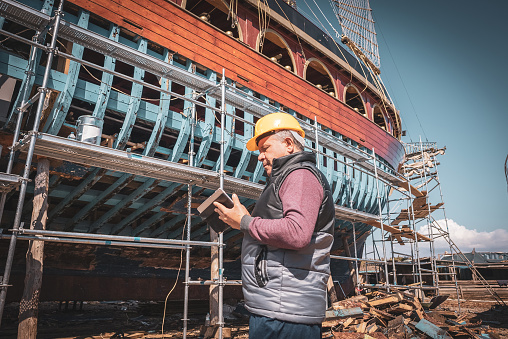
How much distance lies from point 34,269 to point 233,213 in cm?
400

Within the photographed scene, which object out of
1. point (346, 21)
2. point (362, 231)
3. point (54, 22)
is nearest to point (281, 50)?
point (362, 231)

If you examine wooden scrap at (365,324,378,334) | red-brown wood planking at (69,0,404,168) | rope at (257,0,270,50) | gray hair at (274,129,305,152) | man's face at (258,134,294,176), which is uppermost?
rope at (257,0,270,50)

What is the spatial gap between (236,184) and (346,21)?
21990 mm

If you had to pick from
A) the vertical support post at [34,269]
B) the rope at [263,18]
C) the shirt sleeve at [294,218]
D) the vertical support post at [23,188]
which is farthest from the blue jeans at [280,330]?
the rope at [263,18]

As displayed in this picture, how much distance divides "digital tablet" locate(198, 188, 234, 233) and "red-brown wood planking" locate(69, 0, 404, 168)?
5.21m

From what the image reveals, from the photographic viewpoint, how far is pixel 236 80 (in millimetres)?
7711

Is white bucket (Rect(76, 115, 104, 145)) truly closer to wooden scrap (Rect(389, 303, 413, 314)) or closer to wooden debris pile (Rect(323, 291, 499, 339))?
wooden debris pile (Rect(323, 291, 499, 339))

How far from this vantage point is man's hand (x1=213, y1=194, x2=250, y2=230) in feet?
5.74

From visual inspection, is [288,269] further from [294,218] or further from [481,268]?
[481,268]

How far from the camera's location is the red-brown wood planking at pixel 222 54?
6234 mm

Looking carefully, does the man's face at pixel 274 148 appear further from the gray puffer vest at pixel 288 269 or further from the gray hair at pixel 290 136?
the gray puffer vest at pixel 288 269

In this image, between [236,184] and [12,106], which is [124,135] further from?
[236,184]

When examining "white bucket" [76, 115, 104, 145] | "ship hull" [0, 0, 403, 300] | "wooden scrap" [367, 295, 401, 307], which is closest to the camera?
"white bucket" [76, 115, 104, 145]

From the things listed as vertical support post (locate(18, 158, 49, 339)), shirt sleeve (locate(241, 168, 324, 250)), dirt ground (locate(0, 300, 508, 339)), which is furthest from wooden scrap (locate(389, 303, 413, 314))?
shirt sleeve (locate(241, 168, 324, 250))
